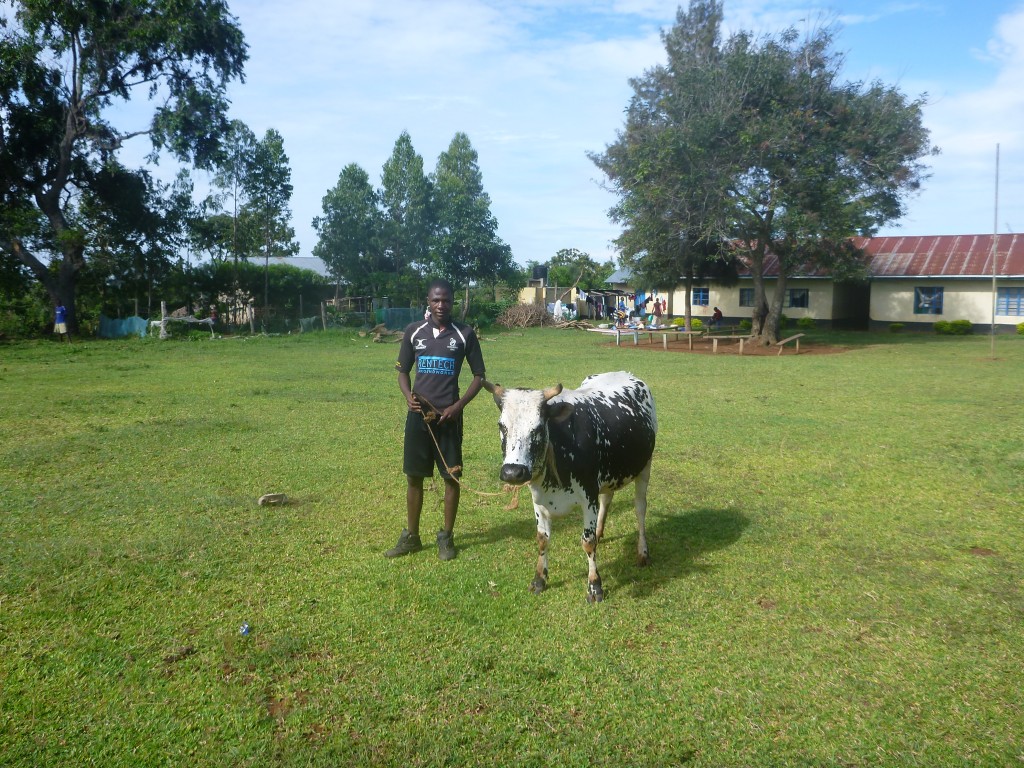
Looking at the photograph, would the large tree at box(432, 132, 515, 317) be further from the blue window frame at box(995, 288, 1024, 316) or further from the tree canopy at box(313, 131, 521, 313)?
the blue window frame at box(995, 288, 1024, 316)

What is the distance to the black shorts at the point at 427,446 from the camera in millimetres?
5734

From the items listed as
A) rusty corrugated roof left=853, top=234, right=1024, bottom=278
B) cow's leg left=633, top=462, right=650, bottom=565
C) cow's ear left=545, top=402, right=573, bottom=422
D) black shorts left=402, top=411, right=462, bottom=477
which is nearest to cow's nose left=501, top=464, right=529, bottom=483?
cow's ear left=545, top=402, right=573, bottom=422

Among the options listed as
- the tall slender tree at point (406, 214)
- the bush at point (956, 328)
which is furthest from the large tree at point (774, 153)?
the tall slender tree at point (406, 214)

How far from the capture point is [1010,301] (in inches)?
1299

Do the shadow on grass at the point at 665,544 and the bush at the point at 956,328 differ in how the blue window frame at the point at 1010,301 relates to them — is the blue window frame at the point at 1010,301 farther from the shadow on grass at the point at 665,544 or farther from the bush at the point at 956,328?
the shadow on grass at the point at 665,544

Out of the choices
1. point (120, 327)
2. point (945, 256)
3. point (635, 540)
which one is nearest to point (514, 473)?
point (635, 540)

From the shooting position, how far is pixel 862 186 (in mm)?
25484

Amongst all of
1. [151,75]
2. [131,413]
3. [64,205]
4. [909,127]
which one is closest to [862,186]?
[909,127]

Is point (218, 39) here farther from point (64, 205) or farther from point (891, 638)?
point (891, 638)

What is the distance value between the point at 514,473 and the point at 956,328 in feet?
117

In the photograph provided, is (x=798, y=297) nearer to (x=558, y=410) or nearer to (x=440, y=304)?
(x=440, y=304)

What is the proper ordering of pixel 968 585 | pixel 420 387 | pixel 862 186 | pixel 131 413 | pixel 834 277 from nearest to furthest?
pixel 968 585 → pixel 420 387 → pixel 131 413 → pixel 862 186 → pixel 834 277

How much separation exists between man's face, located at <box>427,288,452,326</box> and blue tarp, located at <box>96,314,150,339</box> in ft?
91.2

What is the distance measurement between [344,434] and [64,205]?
86.4 feet
